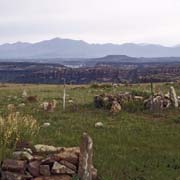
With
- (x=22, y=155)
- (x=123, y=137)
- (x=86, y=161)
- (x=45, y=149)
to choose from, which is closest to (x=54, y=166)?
(x=86, y=161)

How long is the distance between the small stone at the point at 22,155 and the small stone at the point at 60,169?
0.79 metres

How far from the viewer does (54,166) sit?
12.8 meters

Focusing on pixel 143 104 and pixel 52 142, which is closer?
pixel 52 142

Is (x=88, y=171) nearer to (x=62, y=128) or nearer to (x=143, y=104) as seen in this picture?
(x=62, y=128)

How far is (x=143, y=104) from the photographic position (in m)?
26.3

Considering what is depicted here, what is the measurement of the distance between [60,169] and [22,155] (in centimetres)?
124

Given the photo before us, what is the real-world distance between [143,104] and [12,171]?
14.1 m

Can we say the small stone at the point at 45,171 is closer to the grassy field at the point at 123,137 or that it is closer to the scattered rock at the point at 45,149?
the grassy field at the point at 123,137

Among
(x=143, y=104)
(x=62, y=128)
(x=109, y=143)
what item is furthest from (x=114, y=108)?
(x=109, y=143)

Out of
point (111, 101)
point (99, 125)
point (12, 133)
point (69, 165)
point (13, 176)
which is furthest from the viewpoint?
point (111, 101)

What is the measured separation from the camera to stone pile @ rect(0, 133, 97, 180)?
41.7ft

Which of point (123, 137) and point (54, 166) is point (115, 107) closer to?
point (123, 137)

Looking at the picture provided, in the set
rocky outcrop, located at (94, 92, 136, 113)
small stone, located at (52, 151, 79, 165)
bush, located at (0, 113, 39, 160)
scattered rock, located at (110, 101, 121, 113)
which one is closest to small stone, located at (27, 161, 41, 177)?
small stone, located at (52, 151, 79, 165)

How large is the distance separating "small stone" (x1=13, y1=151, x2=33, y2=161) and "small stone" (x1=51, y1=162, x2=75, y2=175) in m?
0.79
